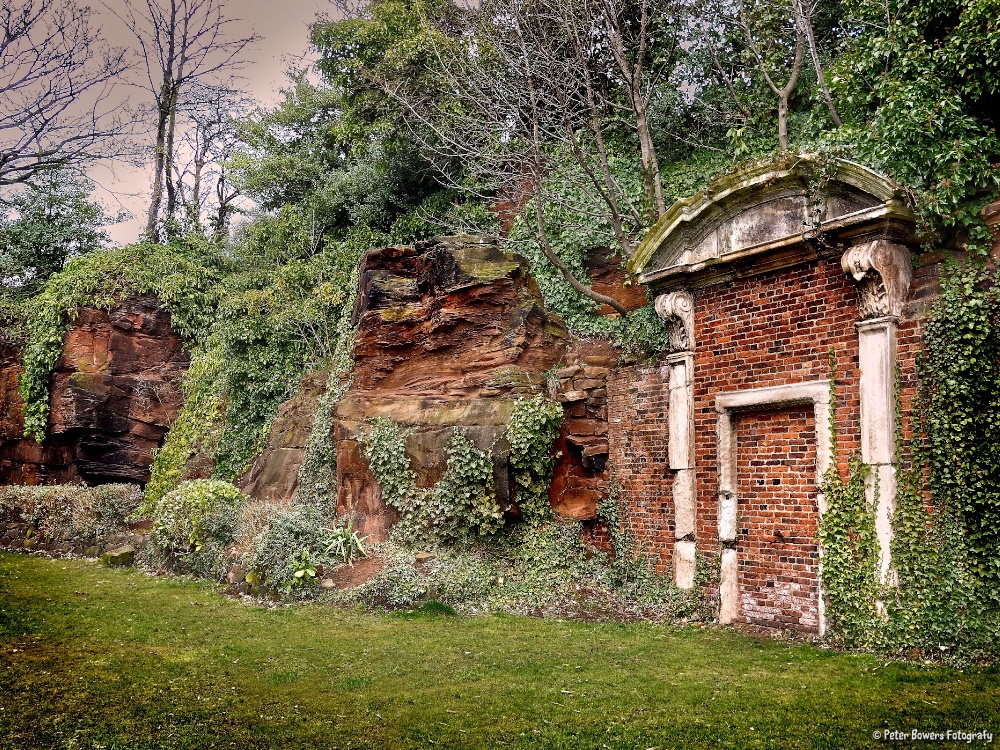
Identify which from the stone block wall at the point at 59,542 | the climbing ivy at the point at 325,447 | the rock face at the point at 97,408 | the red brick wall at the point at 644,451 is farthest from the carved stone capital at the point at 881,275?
the rock face at the point at 97,408

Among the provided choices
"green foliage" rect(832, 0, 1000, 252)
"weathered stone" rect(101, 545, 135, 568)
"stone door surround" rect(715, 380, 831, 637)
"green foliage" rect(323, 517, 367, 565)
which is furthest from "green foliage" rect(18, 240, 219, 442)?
"green foliage" rect(832, 0, 1000, 252)

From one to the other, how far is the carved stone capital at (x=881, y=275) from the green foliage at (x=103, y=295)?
16525 millimetres

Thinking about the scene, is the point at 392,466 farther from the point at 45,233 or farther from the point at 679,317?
the point at 45,233

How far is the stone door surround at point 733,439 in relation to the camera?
314 inches

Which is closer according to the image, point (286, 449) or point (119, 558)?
point (119, 558)

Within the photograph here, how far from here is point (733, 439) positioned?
8.93 meters

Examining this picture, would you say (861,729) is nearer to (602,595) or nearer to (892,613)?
(892,613)

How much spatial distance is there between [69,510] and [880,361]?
1481cm

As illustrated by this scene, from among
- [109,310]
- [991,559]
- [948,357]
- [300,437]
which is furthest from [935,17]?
[109,310]

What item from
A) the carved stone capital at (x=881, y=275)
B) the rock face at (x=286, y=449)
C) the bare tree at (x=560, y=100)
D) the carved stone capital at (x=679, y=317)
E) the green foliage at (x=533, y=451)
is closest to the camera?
the carved stone capital at (x=881, y=275)

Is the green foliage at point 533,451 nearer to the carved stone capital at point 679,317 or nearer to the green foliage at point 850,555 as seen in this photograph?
the carved stone capital at point 679,317

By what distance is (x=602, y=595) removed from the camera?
32.1ft

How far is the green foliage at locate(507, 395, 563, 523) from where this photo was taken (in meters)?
10.6

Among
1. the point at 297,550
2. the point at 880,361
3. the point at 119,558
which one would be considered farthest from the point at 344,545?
the point at 880,361
